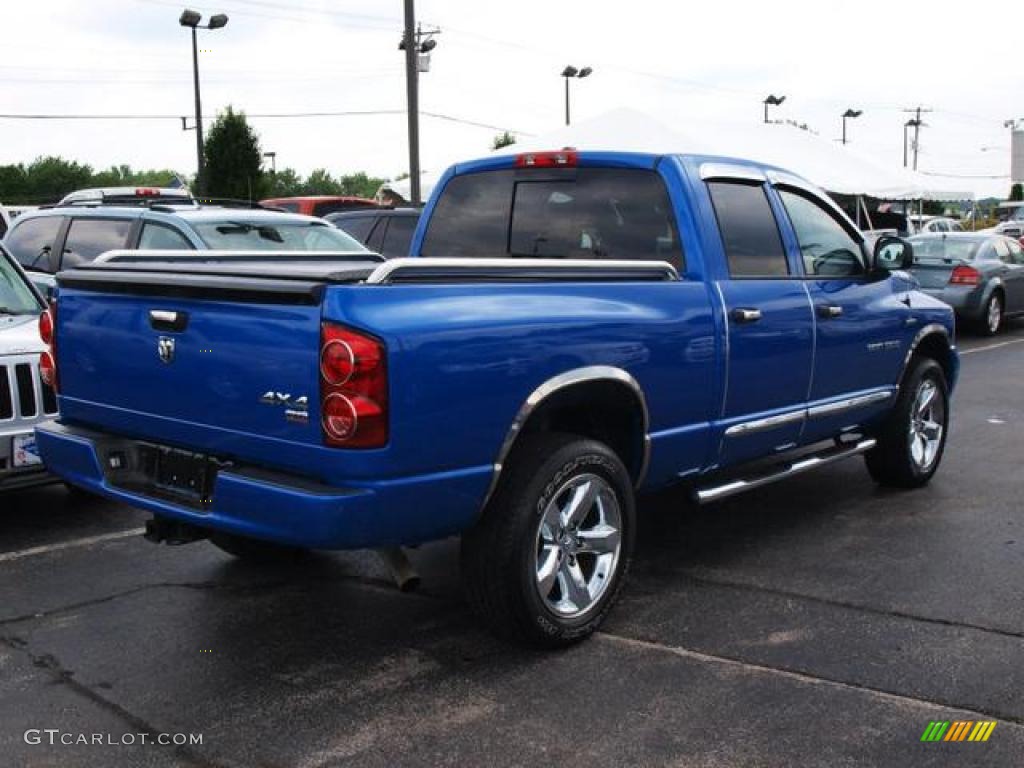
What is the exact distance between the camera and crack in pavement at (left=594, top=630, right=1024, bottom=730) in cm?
365

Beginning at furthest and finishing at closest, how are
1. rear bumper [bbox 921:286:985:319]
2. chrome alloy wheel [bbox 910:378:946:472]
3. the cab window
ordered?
rear bumper [bbox 921:286:985:319]
chrome alloy wheel [bbox 910:378:946:472]
the cab window

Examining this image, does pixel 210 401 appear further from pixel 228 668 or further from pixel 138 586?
pixel 138 586

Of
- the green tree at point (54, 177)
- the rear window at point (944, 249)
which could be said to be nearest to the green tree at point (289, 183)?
the green tree at point (54, 177)

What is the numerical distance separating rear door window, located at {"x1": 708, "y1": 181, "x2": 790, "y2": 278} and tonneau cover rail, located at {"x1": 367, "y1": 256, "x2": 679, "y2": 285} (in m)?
0.47

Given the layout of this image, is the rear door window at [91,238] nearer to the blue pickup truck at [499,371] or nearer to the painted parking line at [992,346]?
the blue pickup truck at [499,371]

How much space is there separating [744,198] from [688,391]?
48.0 inches

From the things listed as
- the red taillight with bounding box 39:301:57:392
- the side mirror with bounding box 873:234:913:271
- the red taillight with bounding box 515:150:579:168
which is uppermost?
the red taillight with bounding box 515:150:579:168

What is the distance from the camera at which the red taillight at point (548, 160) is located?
17.3 feet

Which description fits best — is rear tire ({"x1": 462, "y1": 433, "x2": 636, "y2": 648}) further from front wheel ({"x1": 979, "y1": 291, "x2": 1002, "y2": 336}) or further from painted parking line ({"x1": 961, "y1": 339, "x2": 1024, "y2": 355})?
front wheel ({"x1": 979, "y1": 291, "x2": 1002, "y2": 336})

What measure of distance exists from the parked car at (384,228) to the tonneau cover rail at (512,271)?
8456 mm

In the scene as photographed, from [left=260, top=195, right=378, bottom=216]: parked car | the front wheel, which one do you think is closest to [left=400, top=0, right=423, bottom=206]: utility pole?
[left=260, top=195, right=378, bottom=216]: parked car

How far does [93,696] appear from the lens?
12.6ft

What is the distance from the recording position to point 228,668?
13.4 ft

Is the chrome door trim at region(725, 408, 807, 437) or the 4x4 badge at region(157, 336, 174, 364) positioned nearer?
the 4x4 badge at region(157, 336, 174, 364)
